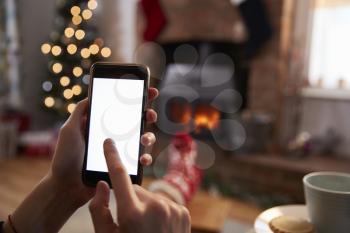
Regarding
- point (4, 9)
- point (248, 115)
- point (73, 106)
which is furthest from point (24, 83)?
point (73, 106)

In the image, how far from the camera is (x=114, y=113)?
0.58 metres

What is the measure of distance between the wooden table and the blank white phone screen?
0.14 m

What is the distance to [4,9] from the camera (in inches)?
122

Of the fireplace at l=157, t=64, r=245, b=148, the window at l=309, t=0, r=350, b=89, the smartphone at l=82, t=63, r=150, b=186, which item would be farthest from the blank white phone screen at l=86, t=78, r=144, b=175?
the window at l=309, t=0, r=350, b=89

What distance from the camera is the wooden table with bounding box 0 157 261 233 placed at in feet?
2.54

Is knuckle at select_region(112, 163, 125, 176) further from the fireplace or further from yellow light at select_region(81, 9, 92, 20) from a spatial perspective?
the fireplace

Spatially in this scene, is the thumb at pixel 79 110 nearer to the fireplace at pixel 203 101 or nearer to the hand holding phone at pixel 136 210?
the hand holding phone at pixel 136 210

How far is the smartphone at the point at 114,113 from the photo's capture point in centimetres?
56

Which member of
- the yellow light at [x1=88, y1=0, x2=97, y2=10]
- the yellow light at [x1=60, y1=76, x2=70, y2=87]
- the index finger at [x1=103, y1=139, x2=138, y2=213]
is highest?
the yellow light at [x1=88, y1=0, x2=97, y2=10]

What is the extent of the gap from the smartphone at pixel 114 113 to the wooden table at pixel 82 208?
0.12 metres

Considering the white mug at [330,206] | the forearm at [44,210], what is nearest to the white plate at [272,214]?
the white mug at [330,206]

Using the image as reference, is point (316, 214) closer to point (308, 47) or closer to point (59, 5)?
point (308, 47)

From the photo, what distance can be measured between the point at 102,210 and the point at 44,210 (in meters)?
0.18

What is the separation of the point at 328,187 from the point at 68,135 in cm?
45
